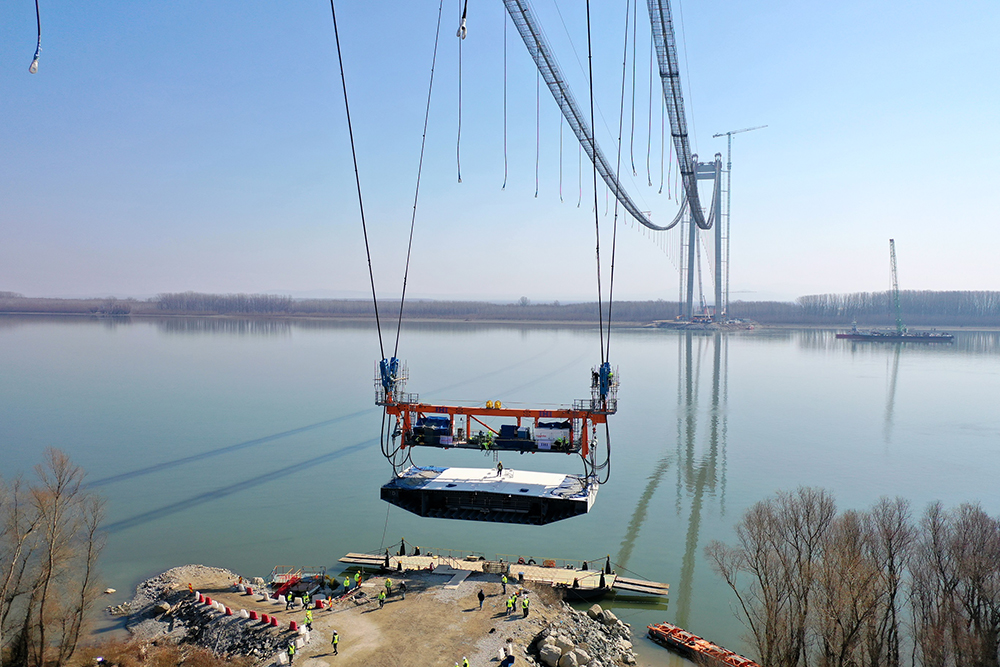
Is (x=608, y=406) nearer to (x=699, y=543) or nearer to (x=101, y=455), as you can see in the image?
(x=699, y=543)

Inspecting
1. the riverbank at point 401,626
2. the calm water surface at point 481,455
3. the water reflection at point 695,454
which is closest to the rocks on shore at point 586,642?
the riverbank at point 401,626

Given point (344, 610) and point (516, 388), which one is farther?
point (516, 388)

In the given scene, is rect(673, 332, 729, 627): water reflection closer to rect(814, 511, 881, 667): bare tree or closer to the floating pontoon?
rect(814, 511, 881, 667): bare tree

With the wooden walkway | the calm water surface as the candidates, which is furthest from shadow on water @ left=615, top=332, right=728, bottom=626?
the wooden walkway

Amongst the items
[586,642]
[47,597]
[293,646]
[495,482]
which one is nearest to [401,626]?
[293,646]

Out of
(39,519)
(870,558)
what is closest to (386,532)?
(39,519)

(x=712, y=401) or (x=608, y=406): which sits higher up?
(x=608, y=406)

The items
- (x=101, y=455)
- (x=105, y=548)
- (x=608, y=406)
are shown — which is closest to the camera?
(x=608, y=406)
